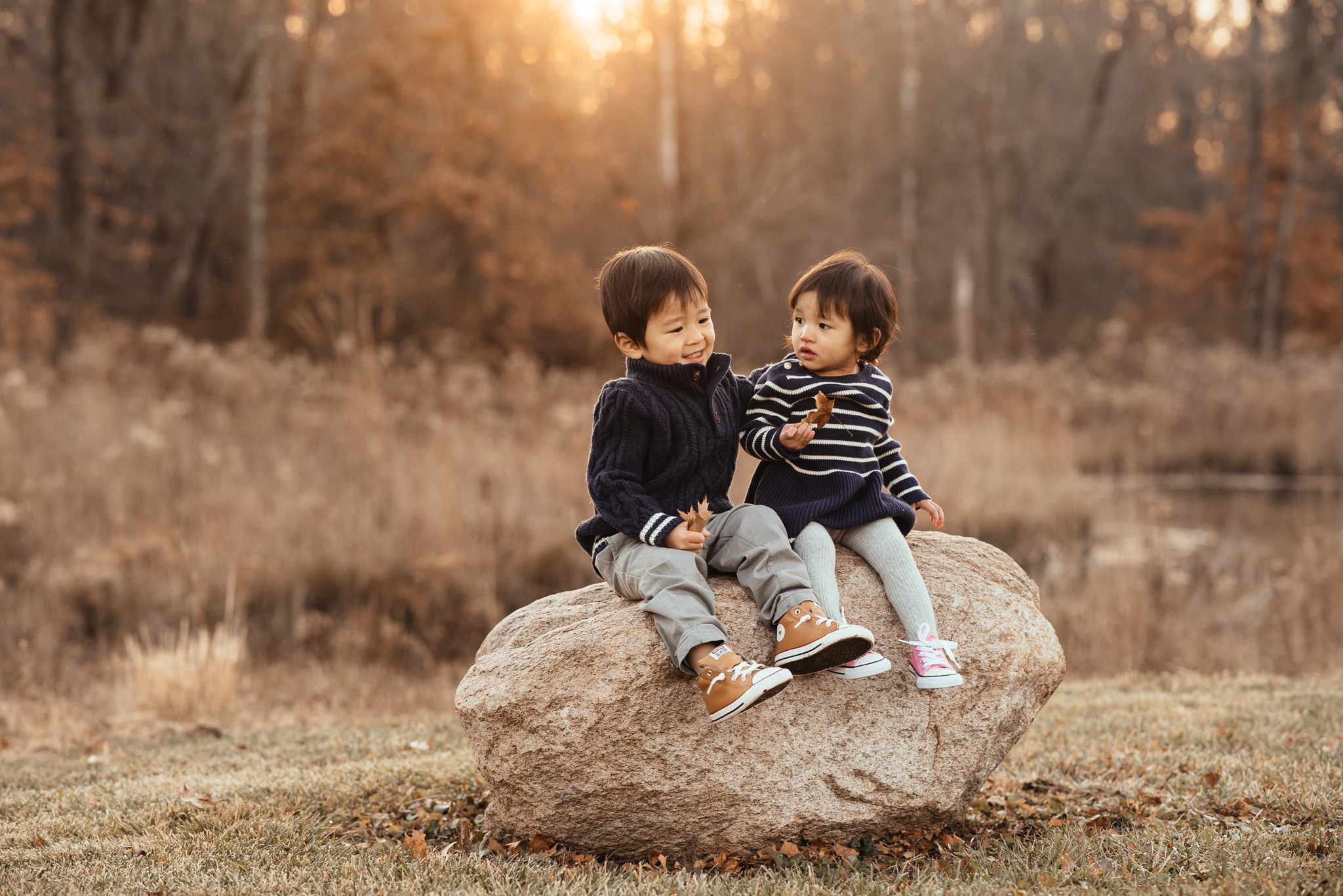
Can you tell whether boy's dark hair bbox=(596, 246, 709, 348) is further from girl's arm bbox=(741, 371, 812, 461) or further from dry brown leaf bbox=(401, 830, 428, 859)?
dry brown leaf bbox=(401, 830, 428, 859)

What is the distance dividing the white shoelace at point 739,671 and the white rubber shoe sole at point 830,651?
10 cm

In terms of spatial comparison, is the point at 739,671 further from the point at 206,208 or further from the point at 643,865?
the point at 206,208

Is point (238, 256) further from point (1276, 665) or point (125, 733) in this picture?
point (1276, 665)

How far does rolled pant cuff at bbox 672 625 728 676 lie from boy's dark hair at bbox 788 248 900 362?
1.05 metres

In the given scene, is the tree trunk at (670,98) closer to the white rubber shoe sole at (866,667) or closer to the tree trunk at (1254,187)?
the tree trunk at (1254,187)

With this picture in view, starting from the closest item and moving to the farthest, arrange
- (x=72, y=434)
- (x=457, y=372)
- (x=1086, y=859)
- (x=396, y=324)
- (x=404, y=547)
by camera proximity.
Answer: (x=1086, y=859) → (x=404, y=547) → (x=72, y=434) → (x=457, y=372) → (x=396, y=324)

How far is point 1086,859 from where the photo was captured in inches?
125

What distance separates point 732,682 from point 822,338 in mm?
1124

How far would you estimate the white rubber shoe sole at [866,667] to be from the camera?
3.17 meters

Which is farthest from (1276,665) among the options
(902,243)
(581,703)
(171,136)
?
(171,136)

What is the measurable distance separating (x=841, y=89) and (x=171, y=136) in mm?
17745

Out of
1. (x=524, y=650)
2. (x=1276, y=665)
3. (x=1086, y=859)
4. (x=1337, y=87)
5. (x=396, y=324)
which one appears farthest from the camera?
(x=1337, y=87)

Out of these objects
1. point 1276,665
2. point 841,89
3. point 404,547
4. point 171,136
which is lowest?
point 1276,665

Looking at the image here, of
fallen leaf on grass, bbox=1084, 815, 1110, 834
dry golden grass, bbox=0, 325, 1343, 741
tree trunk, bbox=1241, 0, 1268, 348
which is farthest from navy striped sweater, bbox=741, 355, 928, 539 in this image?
tree trunk, bbox=1241, 0, 1268, 348
